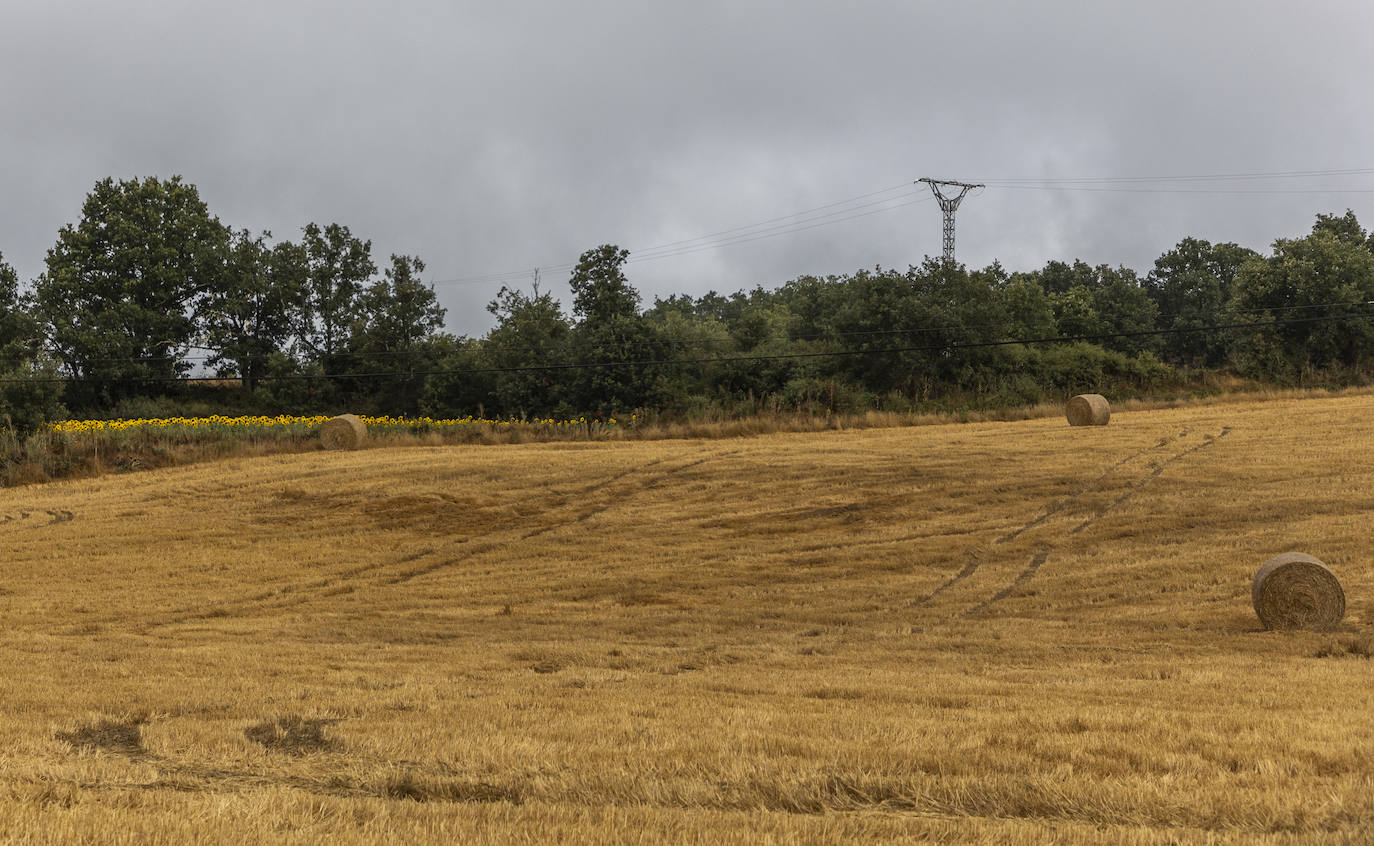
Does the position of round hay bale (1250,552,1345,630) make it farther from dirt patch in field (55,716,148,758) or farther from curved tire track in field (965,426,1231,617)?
dirt patch in field (55,716,148,758)

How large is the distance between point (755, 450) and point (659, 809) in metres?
24.1

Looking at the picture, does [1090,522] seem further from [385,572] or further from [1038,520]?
[385,572]

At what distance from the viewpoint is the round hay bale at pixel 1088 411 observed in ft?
106

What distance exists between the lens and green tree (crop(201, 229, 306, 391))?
6159 cm

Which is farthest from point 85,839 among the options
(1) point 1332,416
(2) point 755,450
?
(1) point 1332,416

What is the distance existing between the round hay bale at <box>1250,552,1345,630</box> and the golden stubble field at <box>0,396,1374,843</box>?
44cm

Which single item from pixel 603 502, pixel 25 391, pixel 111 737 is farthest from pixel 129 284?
pixel 111 737

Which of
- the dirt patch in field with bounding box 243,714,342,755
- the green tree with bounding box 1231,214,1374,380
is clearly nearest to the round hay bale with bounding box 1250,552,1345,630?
the dirt patch in field with bounding box 243,714,342,755

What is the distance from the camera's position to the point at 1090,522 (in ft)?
71.6

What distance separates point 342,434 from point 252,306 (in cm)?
3257

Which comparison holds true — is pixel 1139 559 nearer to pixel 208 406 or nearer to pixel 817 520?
pixel 817 520

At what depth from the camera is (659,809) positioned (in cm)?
612

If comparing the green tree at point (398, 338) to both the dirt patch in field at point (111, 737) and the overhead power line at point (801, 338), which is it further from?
the dirt patch in field at point (111, 737)

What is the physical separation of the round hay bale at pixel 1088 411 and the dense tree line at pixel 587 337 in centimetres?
1493
